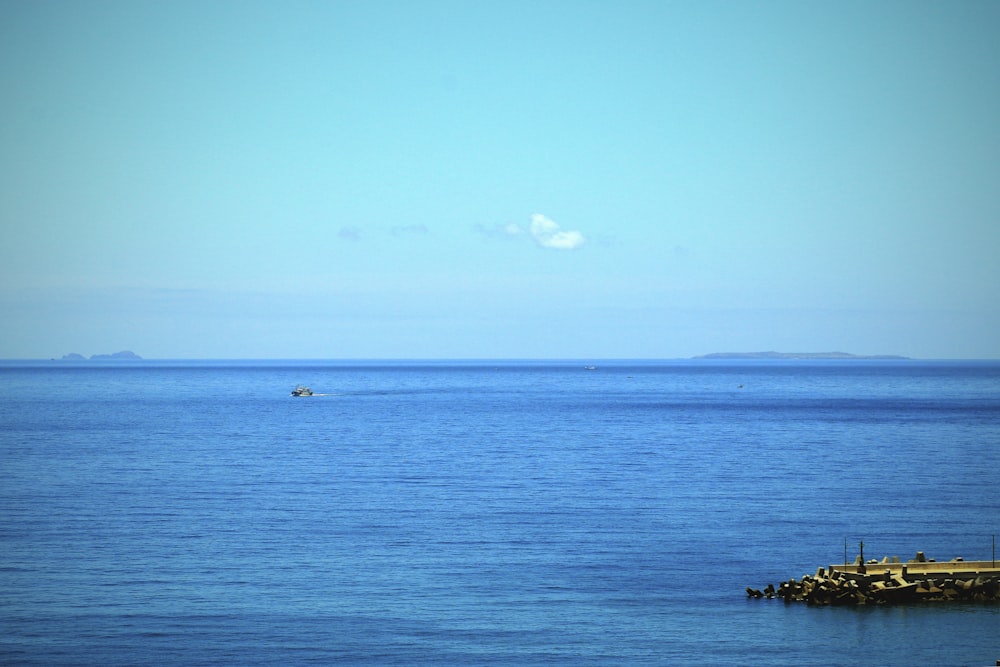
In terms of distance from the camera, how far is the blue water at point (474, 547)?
4066 cm

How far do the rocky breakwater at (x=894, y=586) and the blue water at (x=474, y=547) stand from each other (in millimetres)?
1048

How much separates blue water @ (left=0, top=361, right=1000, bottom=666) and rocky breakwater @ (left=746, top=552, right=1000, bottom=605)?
105cm

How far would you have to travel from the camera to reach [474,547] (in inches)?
2240

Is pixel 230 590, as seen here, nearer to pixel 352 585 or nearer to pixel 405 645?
pixel 352 585

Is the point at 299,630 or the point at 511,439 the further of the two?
the point at 511,439

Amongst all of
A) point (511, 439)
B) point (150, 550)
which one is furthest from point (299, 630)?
point (511, 439)

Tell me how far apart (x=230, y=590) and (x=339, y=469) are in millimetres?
45417

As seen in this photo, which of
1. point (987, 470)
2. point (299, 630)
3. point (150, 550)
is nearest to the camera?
point (299, 630)

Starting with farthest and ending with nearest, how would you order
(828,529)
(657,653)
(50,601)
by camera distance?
(828,529) < (50,601) < (657,653)

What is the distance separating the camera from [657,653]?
39.5 m

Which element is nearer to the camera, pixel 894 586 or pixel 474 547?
pixel 894 586

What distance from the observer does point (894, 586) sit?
153ft

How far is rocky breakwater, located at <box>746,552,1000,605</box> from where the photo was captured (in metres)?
46.3

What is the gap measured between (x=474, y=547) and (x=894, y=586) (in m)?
21.3
